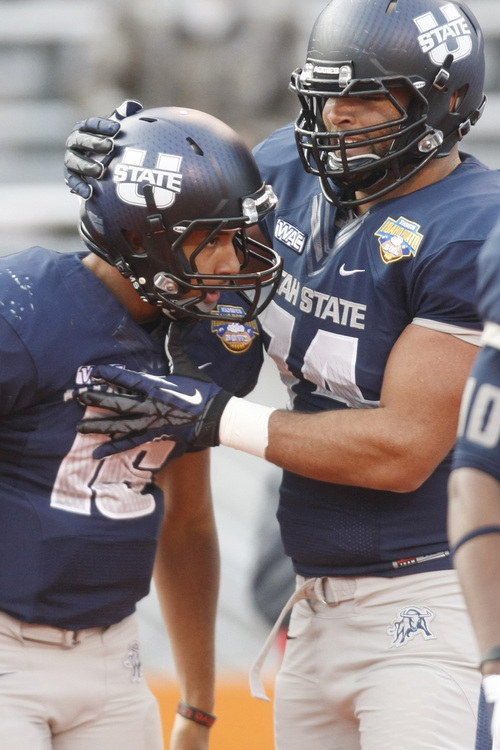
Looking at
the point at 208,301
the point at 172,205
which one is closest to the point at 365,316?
the point at 208,301

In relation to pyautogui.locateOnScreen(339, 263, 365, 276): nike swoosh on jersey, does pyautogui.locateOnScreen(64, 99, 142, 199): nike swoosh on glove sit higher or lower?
higher

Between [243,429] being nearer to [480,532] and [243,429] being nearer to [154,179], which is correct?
[154,179]

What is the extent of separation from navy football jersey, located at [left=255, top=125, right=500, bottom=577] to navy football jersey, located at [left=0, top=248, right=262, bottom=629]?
37 cm

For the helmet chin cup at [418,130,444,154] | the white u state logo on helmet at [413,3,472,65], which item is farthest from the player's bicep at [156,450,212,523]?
the white u state logo on helmet at [413,3,472,65]

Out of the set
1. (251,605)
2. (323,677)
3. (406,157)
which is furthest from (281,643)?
(406,157)

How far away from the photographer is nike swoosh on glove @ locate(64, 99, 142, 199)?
2.31m

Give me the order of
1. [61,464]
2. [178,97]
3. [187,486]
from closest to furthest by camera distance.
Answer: [61,464], [187,486], [178,97]

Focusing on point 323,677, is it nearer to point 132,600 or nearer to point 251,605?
point 132,600

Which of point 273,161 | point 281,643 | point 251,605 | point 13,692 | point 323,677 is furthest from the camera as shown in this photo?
point 251,605

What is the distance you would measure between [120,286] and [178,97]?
4.51 m

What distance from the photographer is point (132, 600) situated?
92.9 inches

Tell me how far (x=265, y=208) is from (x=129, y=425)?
51cm

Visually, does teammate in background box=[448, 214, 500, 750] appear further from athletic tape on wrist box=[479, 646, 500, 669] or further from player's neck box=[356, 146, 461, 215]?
player's neck box=[356, 146, 461, 215]

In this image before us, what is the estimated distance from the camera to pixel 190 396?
7.57 ft
